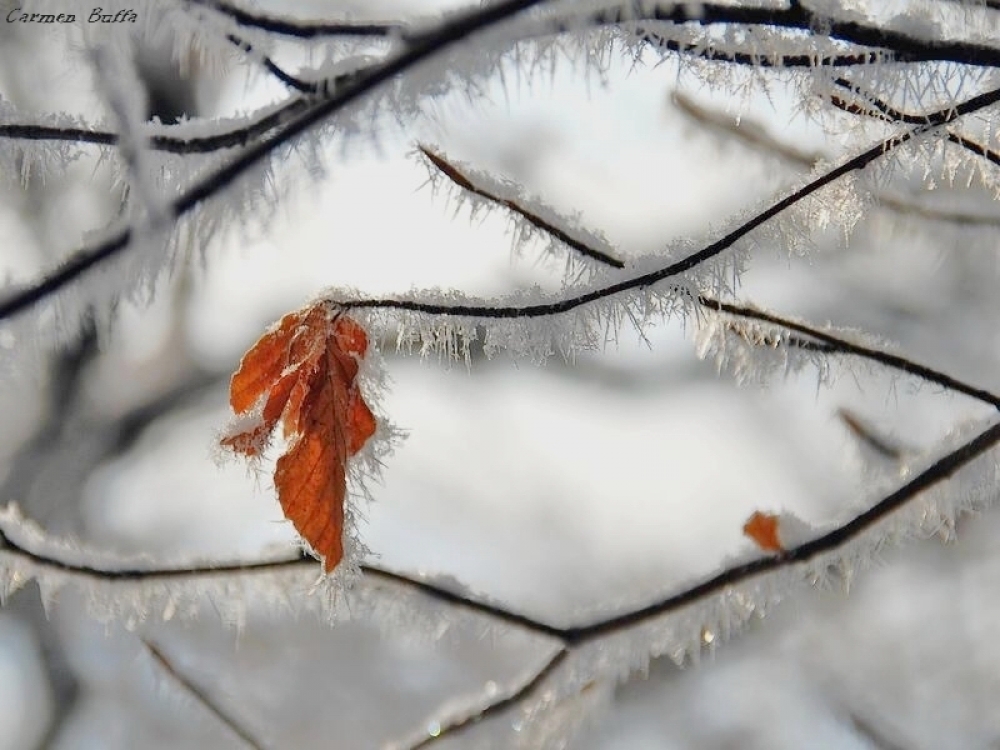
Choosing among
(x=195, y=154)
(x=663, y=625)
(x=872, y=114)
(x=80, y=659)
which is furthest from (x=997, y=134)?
(x=80, y=659)

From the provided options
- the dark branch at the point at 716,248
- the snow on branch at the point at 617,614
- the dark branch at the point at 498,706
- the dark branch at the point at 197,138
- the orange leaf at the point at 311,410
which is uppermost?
the dark branch at the point at 197,138

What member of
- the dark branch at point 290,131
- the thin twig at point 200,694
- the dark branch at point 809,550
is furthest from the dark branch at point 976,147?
the thin twig at point 200,694

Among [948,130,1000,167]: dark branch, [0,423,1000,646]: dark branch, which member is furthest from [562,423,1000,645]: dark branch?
[948,130,1000,167]: dark branch

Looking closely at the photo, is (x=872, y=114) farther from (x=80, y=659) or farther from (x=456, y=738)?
(x=80, y=659)

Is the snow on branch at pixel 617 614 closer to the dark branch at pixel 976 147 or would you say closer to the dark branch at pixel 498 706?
the dark branch at pixel 498 706

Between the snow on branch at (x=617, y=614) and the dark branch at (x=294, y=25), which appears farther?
the snow on branch at (x=617, y=614)

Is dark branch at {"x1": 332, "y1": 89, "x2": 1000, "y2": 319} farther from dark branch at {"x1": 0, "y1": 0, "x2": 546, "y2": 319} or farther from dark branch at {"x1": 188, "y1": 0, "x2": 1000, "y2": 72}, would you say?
dark branch at {"x1": 0, "y1": 0, "x2": 546, "y2": 319}
